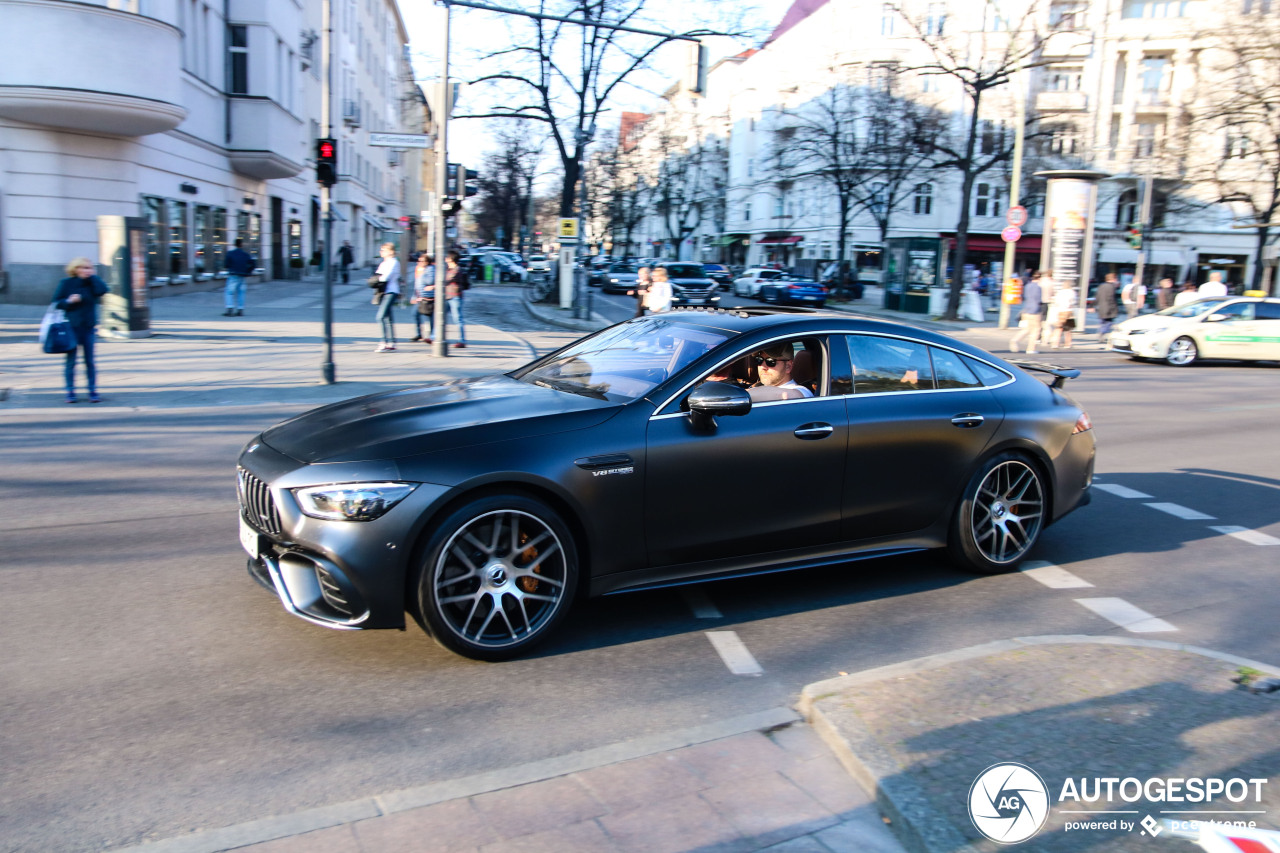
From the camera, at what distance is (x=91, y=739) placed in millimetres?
3609

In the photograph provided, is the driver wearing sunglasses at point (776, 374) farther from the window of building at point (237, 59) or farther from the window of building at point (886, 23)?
the window of building at point (886, 23)

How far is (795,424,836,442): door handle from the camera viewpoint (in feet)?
16.7

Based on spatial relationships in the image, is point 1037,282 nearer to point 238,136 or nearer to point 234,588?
point 234,588

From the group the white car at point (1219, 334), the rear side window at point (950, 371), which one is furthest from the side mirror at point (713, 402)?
the white car at point (1219, 334)

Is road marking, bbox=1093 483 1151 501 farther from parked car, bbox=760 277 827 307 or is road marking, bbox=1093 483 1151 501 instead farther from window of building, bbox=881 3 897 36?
window of building, bbox=881 3 897 36

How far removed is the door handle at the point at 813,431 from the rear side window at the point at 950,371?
0.99m

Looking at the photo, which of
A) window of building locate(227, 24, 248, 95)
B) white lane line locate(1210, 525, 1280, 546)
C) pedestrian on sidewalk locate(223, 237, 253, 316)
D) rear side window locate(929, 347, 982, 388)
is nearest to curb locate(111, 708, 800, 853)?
rear side window locate(929, 347, 982, 388)

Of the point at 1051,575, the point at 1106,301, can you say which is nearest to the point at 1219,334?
the point at 1106,301

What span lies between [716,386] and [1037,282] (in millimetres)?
19388

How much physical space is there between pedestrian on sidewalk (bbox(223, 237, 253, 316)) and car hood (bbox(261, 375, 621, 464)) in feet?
57.4

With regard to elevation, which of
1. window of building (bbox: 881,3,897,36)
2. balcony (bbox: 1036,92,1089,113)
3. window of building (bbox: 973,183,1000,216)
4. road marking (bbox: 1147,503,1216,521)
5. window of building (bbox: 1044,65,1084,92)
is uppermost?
window of building (bbox: 881,3,897,36)

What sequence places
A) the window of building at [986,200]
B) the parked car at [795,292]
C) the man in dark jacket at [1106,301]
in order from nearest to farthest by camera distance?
the man in dark jacket at [1106,301], the parked car at [795,292], the window of building at [986,200]

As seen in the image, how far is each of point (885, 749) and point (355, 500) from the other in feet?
7.54

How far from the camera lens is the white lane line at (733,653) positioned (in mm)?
4445
